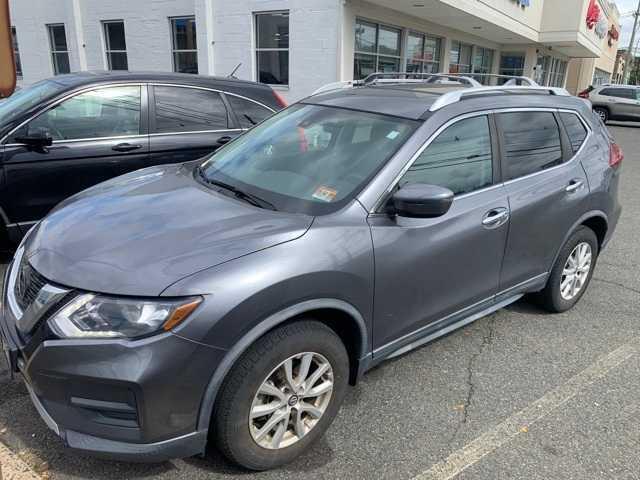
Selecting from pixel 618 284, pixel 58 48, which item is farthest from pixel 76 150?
pixel 58 48

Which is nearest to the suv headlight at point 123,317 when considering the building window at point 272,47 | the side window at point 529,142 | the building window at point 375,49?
the side window at point 529,142

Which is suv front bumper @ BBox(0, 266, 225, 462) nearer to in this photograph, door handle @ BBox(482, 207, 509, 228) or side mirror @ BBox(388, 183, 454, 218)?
side mirror @ BBox(388, 183, 454, 218)

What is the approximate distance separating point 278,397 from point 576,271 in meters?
2.89

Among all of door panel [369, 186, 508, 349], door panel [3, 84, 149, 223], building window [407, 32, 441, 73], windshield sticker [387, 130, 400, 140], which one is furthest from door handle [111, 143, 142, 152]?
building window [407, 32, 441, 73]

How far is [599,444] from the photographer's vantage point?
2.70m

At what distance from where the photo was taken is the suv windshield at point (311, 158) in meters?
2.71

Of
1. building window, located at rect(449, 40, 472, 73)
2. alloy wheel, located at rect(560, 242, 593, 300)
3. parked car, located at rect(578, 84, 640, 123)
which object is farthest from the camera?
parked car, located at rect(578, 84, 640, 123)

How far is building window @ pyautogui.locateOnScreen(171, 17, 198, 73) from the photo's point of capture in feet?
47.9

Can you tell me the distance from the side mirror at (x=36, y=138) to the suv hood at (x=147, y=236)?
1.71 meters

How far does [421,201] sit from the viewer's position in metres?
2.51

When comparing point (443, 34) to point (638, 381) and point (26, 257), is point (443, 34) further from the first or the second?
point (26, 257)

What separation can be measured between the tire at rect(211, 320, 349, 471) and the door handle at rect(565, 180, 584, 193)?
2.19 metres

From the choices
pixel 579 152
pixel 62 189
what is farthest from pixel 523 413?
pixel 62 189

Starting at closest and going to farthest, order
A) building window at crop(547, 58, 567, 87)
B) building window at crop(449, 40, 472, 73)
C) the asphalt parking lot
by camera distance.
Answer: the asphalt parking lot → building window at crop(449, 40, 472, 73) → building window at crop(547, 58, 567, 87)
